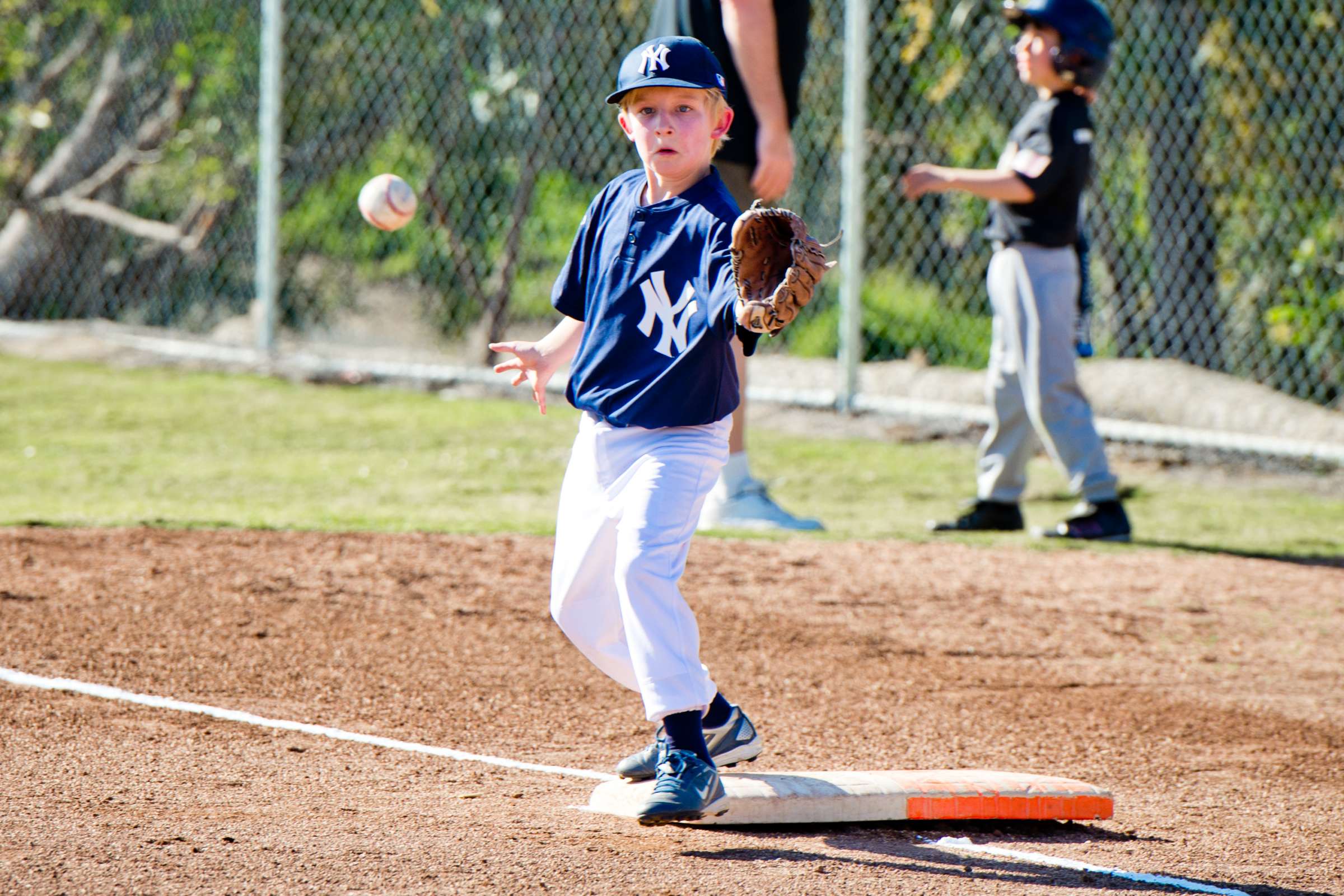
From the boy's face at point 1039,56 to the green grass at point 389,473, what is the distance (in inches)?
71.3

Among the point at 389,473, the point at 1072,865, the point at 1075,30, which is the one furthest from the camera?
the point at 389,473

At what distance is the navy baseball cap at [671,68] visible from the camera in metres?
3.16

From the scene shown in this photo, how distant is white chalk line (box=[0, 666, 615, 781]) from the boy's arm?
2915 mm

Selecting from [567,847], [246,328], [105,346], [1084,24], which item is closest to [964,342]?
[1084,24]

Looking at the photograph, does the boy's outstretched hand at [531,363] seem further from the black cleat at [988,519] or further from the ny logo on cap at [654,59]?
the black cleat at [988,519]

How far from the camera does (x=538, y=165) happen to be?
10617 mm

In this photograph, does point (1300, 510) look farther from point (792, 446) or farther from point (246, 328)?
point (246, 328)

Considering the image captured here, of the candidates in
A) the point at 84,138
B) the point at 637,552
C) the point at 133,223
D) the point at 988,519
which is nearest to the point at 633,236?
the point at 637,552

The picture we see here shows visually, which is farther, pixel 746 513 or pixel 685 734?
pixel 746 513

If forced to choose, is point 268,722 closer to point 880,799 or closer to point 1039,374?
point 880,799

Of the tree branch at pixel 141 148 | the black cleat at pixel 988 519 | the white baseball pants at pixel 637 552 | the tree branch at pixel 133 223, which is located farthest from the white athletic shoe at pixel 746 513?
the tree branch at pixel 141 148

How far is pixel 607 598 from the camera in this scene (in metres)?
3.25

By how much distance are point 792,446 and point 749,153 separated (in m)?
2.74

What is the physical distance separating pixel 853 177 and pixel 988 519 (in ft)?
9.25
